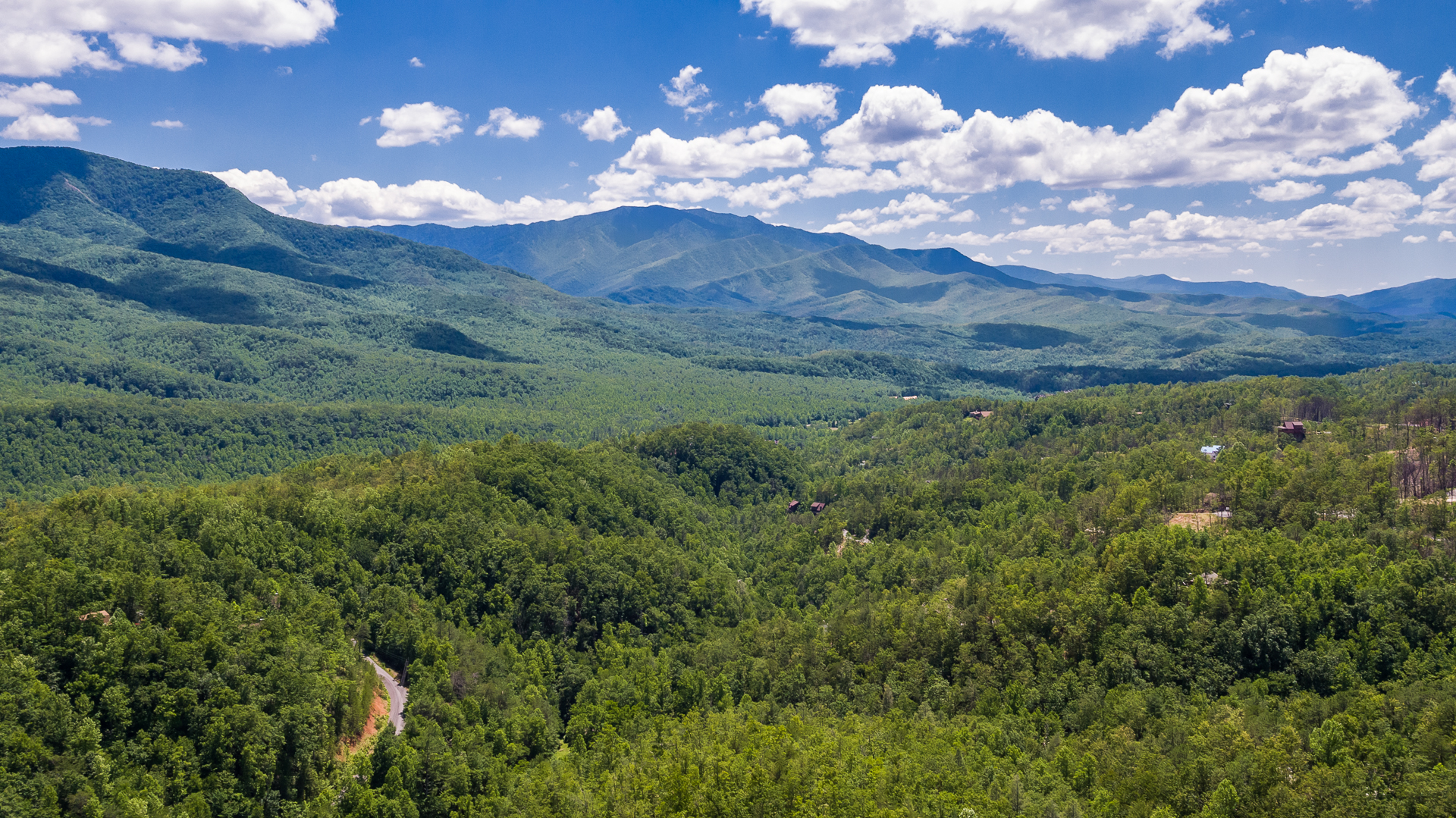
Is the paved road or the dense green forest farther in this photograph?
the paved road

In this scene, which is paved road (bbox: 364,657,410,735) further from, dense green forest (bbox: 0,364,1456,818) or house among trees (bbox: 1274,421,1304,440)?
house among trees (bbox: 1274,421,1304,440)

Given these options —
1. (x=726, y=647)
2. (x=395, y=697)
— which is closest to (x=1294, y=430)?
(x=726, y=647)

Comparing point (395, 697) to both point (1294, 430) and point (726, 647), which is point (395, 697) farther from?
point (1294, 430)

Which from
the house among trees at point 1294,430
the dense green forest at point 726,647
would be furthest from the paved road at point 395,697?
the house among trees at point 1294,430

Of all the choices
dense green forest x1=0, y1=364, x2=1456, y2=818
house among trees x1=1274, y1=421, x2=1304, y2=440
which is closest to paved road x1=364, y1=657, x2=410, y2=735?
dense green forest x1=0, y1=364, x2=1456, y2=818

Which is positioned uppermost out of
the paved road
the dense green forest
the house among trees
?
the house among trees

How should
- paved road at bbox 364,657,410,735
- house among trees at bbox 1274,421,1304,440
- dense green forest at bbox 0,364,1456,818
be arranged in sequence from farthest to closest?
house among trees at bbox 1274,421,1304,440, paved road at bbox 364,657,410,735, dense green forest at bbox 0,364,1456,818

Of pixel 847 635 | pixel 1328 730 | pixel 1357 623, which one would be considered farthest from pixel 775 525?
pixel 1328 730
